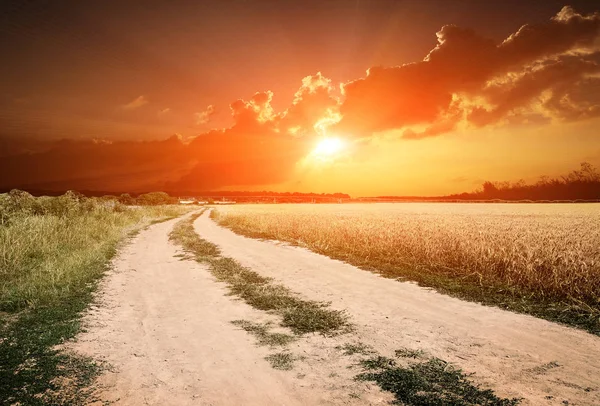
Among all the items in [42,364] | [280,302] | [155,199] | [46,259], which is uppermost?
[155,199]

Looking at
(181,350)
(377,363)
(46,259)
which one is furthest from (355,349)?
(46,259)

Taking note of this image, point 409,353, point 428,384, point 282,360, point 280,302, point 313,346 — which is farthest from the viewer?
point 280,302

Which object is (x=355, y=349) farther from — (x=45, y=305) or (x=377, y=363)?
(x=45, y=305)

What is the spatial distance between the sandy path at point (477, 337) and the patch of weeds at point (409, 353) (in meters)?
0.15

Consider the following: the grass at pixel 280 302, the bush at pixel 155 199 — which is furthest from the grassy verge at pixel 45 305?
the bush at pixel 155 199

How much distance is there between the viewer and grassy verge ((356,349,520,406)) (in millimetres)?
4871

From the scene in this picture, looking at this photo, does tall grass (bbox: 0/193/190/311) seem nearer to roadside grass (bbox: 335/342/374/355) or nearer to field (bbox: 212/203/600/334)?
roadside grass (bbox: 335/342/374/355)

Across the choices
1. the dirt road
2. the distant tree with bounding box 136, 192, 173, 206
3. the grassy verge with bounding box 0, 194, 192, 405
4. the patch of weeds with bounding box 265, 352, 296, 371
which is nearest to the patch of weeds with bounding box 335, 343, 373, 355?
the dirt road

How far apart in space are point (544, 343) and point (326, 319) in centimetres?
439

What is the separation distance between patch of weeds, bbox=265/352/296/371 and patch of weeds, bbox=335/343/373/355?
99 cm

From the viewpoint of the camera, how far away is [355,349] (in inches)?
262

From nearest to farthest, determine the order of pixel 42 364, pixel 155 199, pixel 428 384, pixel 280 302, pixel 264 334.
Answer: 1. pixel 428 384
2. pixel 42 364
3. pixel 264 334
4. pixel 280 302
5. pixel 155 199

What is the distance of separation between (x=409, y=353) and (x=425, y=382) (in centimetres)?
111

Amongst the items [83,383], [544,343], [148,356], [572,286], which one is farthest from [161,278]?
[572,286]
